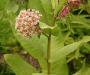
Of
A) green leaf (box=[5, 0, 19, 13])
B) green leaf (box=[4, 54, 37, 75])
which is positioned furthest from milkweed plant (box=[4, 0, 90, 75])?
green leaf (box=[5, 0, 19, 13])

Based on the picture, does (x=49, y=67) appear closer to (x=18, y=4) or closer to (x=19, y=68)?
(x=19, y=68)

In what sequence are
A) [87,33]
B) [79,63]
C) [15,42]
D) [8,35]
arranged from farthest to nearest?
1. [8,35]
2. [15,42]
3. [79,63]
4. [87,33]

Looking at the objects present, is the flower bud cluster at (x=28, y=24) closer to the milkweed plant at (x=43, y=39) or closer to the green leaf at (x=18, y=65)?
the milkweed plant at (x=43, y=39)

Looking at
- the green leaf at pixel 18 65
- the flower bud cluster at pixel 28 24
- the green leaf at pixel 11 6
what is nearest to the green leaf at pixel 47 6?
the flower bud cluster at pixel 28 24

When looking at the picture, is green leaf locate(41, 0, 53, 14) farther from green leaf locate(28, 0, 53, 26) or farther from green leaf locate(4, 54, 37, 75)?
green leaf locate(4, 54, 37, 75)

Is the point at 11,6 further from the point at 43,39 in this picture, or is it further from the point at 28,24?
the point at 28,24

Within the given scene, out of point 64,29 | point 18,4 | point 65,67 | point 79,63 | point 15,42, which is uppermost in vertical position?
point 18,4

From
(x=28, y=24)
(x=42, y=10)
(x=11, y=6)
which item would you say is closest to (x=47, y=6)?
(x=42, y=10)

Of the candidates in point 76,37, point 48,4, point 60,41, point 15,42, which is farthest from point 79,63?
point 15,42

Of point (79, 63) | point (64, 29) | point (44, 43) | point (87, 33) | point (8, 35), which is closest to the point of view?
point (44, 43)
